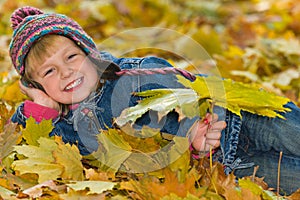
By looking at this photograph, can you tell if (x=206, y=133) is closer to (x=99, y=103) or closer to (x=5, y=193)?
(x=99, y=103)

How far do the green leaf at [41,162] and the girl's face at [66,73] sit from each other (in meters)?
0.26

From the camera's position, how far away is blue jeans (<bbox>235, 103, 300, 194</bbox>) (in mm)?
2264

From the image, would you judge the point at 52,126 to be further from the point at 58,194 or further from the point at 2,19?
the point at 2,19

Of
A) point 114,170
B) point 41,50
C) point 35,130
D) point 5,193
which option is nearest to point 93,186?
point 114,170

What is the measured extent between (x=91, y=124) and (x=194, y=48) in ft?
8.45

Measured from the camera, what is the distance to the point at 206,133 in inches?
84.2

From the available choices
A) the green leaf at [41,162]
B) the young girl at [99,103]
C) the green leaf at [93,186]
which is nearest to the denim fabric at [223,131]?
the young girl at [99,103]

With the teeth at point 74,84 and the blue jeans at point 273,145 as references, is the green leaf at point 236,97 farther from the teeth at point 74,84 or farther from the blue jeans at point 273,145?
the teeth at point 74,84

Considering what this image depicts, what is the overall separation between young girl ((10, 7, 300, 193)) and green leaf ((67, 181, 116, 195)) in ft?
1.17

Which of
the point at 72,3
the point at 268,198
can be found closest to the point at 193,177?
the point at 268,198

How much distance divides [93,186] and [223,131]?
69 cm

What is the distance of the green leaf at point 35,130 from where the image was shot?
6.81ft

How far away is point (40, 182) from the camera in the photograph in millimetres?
1854

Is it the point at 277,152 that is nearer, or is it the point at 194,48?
the point at 277,152
